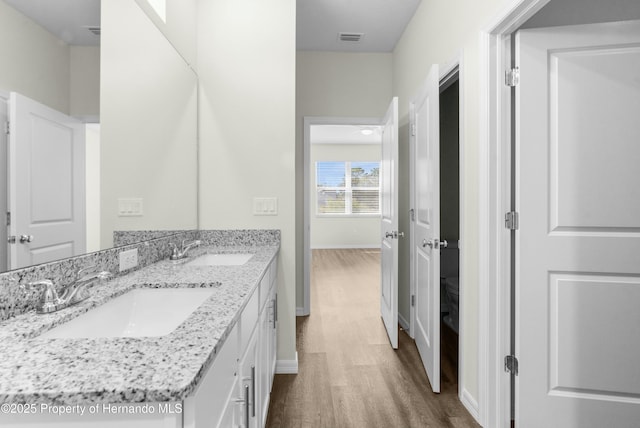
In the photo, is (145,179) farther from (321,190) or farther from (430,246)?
(321,190)

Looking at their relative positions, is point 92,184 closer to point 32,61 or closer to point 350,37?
point 32,61

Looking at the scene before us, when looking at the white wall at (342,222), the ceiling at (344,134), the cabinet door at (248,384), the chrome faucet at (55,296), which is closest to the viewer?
the chrome faucet at (55,296)

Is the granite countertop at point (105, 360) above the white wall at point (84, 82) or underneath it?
underneath

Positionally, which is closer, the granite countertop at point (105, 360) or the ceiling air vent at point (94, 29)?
the granite countertop at point (105, 360)

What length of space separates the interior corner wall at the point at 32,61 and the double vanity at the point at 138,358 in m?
0.62

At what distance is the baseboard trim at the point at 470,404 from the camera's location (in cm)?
192

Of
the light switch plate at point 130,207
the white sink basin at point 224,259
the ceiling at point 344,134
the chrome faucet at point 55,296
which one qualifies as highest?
the ceiling at point 344,134

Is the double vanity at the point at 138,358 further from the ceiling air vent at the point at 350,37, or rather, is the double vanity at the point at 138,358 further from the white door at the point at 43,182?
the ceiling air vent at the point at 350,37

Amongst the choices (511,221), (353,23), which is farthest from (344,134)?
(511,221)

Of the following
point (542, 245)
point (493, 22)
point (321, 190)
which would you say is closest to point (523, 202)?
point (542, 245)

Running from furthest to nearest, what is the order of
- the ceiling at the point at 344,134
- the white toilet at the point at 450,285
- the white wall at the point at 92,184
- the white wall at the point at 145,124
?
the ceiling at the point at 344,134 < the white toilet at the point at 450,285 < the white wall at the point at 145,124 < the white wall at the point at 92,184

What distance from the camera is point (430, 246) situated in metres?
2.25

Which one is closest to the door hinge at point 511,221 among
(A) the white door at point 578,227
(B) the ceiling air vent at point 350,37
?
(A) the white door at point 578,227

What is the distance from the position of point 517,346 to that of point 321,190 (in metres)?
7.42
